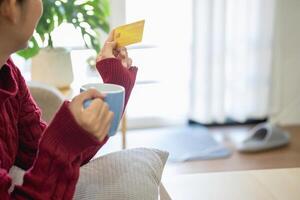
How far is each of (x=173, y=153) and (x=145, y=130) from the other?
37 centimetres

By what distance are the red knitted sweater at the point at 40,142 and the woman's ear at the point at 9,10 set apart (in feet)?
0.52

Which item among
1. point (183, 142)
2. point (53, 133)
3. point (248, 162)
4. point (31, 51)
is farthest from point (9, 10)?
point (183, 142)

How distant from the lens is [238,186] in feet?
4.58

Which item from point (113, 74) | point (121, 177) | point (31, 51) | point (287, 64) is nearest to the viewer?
point (121, 177)

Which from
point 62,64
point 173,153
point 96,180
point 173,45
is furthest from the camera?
point 173,45

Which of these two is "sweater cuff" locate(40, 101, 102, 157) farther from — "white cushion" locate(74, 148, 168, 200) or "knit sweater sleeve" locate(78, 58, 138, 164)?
"knit sweater sleeve" locate(78, 58, 138, 164)

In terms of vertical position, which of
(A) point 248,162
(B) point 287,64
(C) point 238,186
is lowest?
(A) point 248,162

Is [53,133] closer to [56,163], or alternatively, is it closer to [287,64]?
[56,163]

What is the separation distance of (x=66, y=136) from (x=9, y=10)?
227mm

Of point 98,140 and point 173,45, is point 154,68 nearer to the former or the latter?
point 173,45

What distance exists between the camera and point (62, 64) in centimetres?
212

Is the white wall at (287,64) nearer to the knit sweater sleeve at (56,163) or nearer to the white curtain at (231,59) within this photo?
the white curtain at (231,59)

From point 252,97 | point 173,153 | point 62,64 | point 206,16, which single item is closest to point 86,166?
point 62,64

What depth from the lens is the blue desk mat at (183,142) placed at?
99.8 inches
